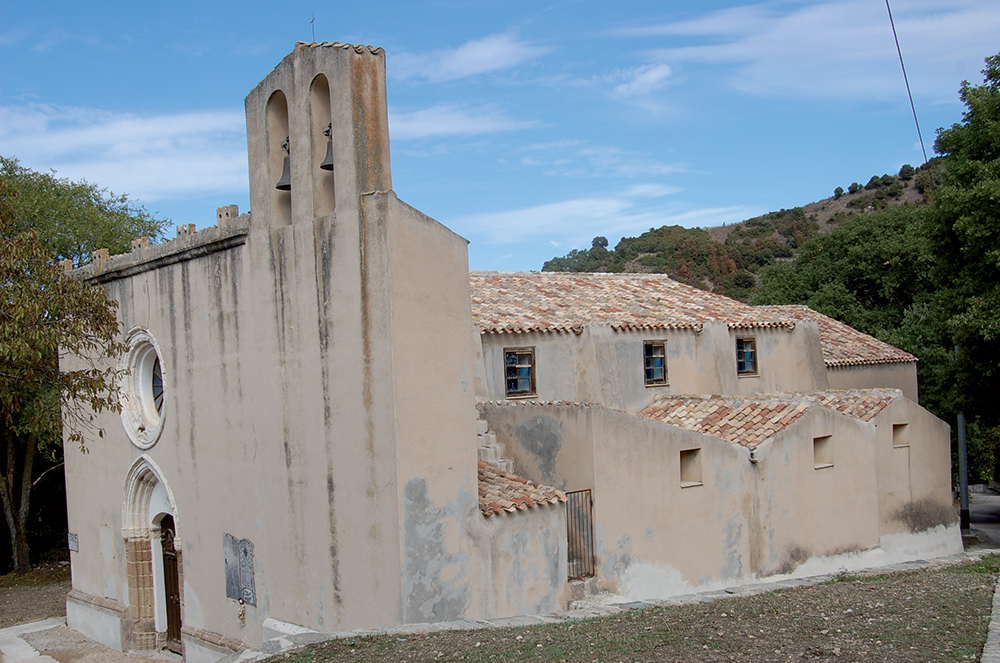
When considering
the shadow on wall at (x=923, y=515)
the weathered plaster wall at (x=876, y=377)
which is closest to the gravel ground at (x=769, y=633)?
the shadow on wall at (x=923, y=515)

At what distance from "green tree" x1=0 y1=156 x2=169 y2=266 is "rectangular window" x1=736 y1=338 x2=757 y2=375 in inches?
659

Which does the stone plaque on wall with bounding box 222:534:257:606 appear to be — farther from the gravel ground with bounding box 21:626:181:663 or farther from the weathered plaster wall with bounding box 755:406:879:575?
the weathered plaster wall with bounding box 755:406:879:575

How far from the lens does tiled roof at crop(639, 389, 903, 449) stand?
15.3 meters

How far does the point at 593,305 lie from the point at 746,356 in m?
4.14

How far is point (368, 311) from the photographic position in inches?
416

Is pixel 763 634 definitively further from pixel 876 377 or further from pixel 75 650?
pixel 876 377

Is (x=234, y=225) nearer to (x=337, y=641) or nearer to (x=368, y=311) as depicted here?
(x=368, y=311)

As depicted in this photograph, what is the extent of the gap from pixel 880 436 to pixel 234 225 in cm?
1216

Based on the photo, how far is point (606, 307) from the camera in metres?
18.9

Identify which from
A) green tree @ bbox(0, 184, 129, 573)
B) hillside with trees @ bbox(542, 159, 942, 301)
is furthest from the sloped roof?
hillside with trees @ bbox(542, 159, 942, 301)

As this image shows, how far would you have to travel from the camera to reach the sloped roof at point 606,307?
17.2m

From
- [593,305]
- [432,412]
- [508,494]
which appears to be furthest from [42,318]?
[593,305]

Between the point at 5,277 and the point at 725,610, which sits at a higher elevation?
the point at 5,277

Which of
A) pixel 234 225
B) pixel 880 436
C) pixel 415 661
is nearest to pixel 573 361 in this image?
pixel 880 436
